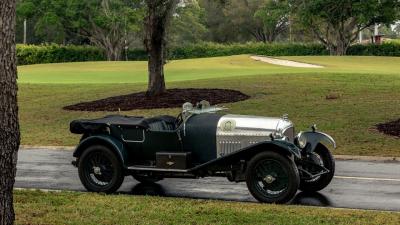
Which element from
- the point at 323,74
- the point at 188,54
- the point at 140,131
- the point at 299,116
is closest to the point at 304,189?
the point at 140,131

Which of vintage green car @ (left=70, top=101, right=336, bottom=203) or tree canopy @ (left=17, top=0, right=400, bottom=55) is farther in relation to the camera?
tree canopy @ (left=17, top=0, right=400, bottom=55)

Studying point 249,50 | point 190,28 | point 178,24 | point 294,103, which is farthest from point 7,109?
point 190,28

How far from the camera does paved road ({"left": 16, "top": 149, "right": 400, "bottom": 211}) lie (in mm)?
8727

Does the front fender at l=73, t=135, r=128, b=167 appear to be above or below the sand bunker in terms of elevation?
below

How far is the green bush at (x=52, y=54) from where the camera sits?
201ft

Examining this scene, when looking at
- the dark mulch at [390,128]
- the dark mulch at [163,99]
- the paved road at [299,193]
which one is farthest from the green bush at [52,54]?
the paved road at [299,193]

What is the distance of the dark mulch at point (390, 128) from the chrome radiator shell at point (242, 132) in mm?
8033

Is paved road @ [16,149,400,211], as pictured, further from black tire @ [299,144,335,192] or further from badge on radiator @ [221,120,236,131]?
badge on radiator @ [221,120,236,131]

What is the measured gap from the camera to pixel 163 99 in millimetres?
21969

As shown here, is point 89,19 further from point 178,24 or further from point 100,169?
point 100,169

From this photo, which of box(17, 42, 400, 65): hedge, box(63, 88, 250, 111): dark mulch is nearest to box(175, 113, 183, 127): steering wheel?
box(63, 88, 250, 111): dark mulch

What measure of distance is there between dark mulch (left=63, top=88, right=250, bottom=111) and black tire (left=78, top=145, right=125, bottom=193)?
38.3 feet

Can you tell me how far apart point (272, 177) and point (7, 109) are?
406cm

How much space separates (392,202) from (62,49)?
5879 cm
